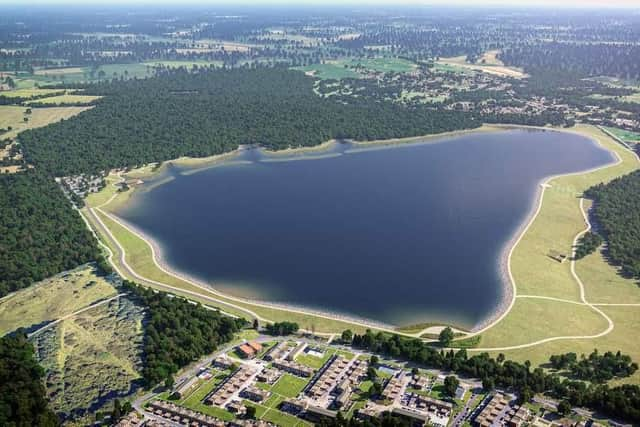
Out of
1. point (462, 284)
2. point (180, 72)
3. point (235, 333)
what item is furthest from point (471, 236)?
point (180, 72)

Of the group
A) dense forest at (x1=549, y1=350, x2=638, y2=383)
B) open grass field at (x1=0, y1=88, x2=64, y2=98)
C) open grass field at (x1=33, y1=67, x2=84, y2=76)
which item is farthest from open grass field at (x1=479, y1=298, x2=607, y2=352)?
open grass field at (x1=33, y1=67, x2=84, y2=76)

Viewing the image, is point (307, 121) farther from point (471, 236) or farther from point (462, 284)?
point (462, 284)

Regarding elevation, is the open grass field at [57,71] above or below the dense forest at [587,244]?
above

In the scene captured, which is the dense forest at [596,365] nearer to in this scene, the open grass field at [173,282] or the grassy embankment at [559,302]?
the grassy embankment at [559,302]

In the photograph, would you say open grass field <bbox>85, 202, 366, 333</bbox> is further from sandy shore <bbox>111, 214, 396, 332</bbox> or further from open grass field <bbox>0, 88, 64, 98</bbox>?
open grass field <bbox>0, 88, 64, 98</bbox>

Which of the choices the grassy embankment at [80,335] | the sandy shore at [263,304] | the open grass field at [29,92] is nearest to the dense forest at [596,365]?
the sandy shore at [263,304]

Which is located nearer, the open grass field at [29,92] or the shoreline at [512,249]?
the shoreline at [512,249]

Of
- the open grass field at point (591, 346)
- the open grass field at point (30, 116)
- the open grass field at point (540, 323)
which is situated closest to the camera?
the open grass field at point (591, 346)

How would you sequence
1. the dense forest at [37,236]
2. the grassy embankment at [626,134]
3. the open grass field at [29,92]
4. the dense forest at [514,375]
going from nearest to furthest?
1. the dense forest at [514,375]
2. the dense forest at [37,236]
3. the grassy embankment at [626,134]
4. the open grass field at [29,92]
